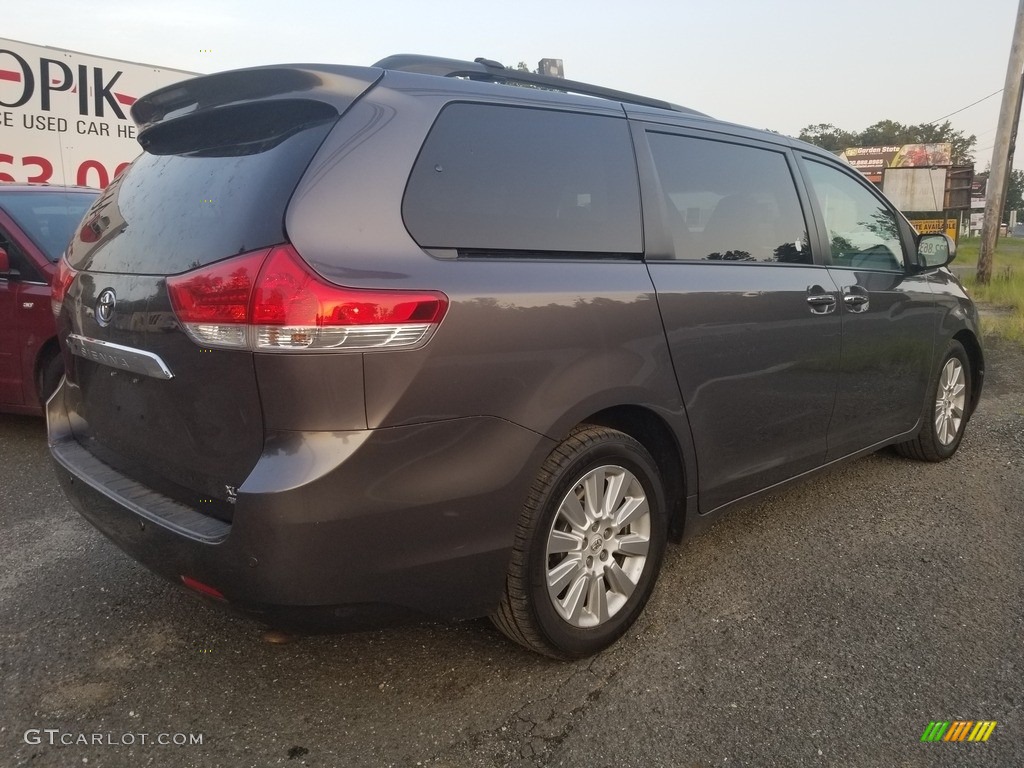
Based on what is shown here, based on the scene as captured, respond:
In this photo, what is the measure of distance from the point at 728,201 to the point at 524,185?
118 centimetres

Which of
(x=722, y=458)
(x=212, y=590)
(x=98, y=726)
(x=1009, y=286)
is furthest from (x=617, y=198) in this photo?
(x=1009, y=286)

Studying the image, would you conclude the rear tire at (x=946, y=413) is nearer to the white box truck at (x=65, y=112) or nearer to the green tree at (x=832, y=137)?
the white box truck at (x=65, y=112)

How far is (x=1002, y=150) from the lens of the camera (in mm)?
14016

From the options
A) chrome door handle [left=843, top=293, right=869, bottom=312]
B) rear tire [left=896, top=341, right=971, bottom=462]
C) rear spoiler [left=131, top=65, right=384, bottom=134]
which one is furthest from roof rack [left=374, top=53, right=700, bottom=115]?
rear tire [left=896, top=341, right=971, bottom=462]

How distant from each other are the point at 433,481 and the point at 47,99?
33.1 feet

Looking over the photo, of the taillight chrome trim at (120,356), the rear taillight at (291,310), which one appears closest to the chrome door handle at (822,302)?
the rear taillight at (291,310)

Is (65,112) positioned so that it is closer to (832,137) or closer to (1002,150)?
(1002,150)

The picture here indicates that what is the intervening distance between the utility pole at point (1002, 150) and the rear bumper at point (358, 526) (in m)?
14.5

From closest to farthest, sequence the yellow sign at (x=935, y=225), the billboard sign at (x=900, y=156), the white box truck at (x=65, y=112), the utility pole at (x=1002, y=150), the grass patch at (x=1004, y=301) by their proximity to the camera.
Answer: the white box truck at (x=65, y=112)
the grass patch at (x=1004, y=301)
the utility pole at (x=1002, y=150)
the yellow sign at (x=935, y=225)
the billboard sign at (x=900, y=156)

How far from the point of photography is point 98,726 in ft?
7.57

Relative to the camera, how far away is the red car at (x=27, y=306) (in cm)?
465

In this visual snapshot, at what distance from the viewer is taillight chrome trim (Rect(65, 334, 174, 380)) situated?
7.28 feet

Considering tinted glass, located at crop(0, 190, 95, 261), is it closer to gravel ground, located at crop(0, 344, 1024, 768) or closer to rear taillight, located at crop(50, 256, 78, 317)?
gravel ground, located at crop(0, 344, 1024, 768)

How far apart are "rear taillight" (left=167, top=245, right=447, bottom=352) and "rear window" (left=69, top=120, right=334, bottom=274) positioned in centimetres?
8
